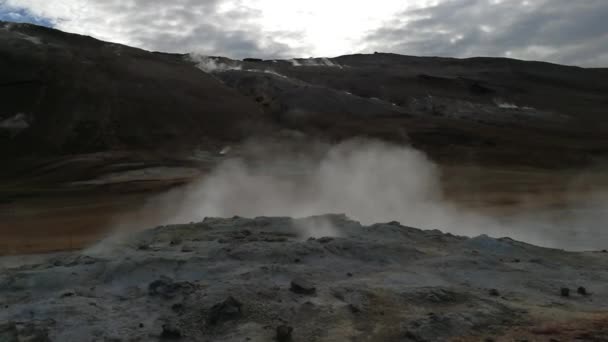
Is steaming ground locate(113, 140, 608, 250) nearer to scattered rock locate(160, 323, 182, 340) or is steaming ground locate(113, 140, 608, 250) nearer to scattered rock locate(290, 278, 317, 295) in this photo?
scattered rock locate(290, 278, 317, 295)

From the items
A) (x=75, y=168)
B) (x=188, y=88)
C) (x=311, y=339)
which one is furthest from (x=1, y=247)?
(x=188, y=88)

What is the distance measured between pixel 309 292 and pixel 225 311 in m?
1.14

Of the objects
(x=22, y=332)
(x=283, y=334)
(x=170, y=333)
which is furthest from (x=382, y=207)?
(x=22, y=332)

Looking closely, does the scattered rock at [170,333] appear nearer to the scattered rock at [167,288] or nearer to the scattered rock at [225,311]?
the scattered rock at [225,311]

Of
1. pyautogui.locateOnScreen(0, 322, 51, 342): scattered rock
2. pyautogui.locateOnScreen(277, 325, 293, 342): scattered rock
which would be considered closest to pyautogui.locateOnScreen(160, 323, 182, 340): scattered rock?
pyautogui.locateOnScreen(277, 325, 293, 342): scattered rock

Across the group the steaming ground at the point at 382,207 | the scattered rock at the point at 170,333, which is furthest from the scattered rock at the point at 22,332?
the steaming ground at the point at 382,207

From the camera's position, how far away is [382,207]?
20.0 m

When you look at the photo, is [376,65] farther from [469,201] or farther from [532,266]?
[532,266]

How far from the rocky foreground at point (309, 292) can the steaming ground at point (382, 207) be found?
2.41 m

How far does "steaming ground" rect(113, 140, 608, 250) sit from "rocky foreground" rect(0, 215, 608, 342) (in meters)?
2.41

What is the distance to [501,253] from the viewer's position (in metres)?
10.3

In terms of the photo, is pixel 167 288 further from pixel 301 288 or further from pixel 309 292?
pixel 309 292

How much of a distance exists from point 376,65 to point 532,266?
97.6m

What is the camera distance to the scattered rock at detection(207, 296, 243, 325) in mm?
7090
